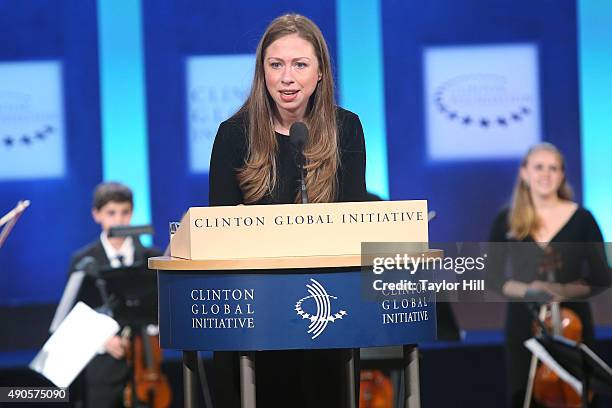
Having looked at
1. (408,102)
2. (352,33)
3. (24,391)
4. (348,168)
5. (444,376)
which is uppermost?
(352,33)

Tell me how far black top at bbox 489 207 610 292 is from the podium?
2.07m

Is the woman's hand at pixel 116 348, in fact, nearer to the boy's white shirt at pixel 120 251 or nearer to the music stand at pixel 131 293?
the boy's white shirt at pixel 120 251

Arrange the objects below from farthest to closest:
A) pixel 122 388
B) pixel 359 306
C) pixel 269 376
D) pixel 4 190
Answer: pixel 4 190 < pixel 122 388 < pixel 269 376 < pixel 359 306

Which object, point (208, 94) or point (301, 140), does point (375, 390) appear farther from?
point (301, 140)

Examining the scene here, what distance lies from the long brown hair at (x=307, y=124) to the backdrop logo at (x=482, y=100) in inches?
202

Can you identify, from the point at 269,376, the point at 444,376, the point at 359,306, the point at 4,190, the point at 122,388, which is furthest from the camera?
the point at 4,190

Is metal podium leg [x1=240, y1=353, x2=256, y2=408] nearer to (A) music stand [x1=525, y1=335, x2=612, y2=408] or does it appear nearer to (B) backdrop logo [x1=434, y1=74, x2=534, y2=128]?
(A) music stand [x1=525, y1=335, x2=612, y2=408]

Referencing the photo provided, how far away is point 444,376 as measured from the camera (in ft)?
23.4

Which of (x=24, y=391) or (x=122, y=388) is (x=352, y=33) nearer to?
(x=122, y=388)

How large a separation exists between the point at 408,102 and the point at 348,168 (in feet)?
17.0

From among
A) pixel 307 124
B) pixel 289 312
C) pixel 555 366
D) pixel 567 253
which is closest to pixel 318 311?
pixel 289 312

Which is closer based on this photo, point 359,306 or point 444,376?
point 359,306

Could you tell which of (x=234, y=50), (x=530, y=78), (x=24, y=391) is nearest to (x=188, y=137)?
(x=234, y=50)

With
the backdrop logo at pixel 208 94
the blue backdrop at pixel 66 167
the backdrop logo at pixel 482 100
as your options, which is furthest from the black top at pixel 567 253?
the blue backdrop at pixel 66 167
